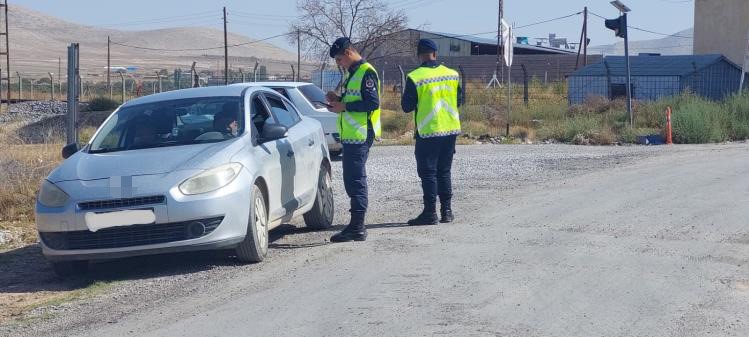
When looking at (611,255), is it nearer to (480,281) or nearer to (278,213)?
(480,281)

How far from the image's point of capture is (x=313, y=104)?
18984mm

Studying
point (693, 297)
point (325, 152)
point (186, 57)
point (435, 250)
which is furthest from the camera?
point (186, 57)


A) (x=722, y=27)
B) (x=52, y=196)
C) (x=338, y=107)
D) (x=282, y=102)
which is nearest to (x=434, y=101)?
(x=338, y=107)

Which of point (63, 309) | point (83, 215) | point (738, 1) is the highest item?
point (738, 1)

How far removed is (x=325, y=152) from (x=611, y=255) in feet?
11.9

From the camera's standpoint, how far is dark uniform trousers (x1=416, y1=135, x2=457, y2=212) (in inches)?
417

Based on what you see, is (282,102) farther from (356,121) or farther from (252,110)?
(356,121)

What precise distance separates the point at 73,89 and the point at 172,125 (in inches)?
117

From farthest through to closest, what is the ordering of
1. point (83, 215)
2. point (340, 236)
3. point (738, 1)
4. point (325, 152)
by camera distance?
1. point (738, 1)
2. point (325, 152)
3. point (340, 236)
4. point (83, 215)

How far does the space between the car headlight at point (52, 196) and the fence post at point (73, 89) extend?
11.0 feet

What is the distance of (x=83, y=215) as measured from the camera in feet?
27.5

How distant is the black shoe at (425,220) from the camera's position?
35.0 ft

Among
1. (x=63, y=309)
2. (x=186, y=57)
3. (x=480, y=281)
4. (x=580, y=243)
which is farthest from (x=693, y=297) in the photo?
(x=186, y=57)

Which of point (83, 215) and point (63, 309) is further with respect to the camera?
point (83, 215)
